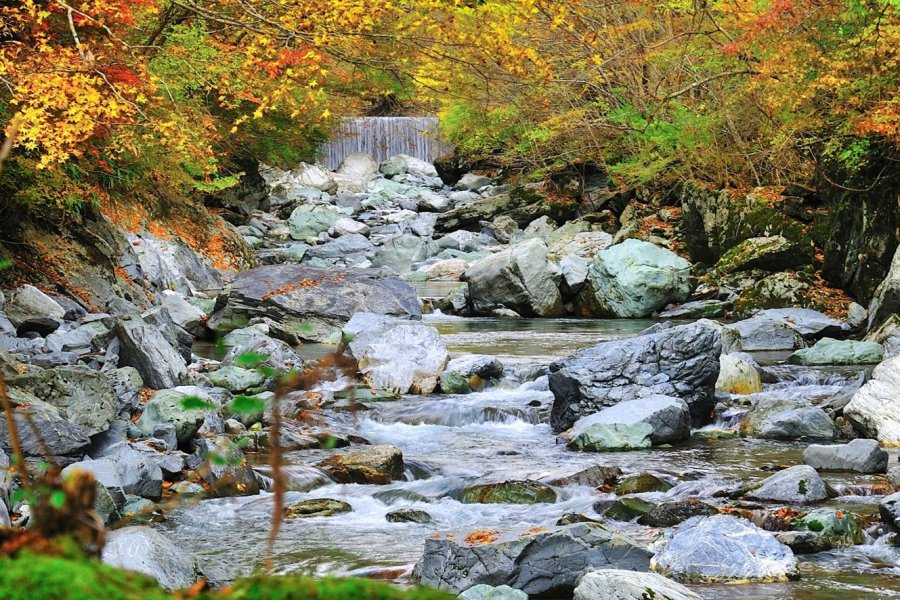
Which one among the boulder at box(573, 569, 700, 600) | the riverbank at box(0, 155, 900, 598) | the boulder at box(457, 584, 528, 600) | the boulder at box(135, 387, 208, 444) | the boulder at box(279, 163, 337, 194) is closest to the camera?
the boulder at box(573, 569, 700, 600)

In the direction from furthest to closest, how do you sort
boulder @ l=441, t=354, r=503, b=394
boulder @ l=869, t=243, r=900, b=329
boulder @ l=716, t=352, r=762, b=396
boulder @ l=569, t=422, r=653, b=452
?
boulder @ l=869, t=243, r=900, b=329
boulder @ l=441, t=354, r=503, b=394
boulder @ l=716, t=352, r=762, b=396
boulder @ l=569, t=422, r=653, b=452

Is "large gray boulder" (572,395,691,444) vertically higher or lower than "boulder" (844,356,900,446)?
lower

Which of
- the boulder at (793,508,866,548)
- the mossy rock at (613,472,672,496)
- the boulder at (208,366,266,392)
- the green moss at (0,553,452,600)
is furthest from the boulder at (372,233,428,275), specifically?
the green moss at (0,553,452,600)

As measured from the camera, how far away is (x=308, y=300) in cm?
1423

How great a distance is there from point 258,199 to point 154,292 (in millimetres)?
12742

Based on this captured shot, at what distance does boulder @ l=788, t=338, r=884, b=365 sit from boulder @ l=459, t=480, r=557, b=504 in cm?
575

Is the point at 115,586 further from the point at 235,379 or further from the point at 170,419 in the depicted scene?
the point at 235,379

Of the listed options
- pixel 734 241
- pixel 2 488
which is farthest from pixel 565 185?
pixel 2 488

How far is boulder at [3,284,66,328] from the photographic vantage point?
33.6ft

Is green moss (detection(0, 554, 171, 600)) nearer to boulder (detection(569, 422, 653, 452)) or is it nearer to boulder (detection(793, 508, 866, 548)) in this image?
boulder (detection(793, 508, 866, 548))

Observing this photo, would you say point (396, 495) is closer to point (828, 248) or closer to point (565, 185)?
point (828, 248)

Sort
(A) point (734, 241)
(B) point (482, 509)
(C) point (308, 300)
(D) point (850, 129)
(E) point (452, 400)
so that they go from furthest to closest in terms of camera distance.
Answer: (A) point (734, 241)
(C) point (308, 300)
(D) point (850, 129)
(E) point (452, 400)
(B) point (482, 509)

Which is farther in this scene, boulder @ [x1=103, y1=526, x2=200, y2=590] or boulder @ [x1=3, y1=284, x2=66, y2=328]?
boulder @ [x1=3, y1=284, x2=66, y2=328]

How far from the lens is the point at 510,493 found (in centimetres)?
664
